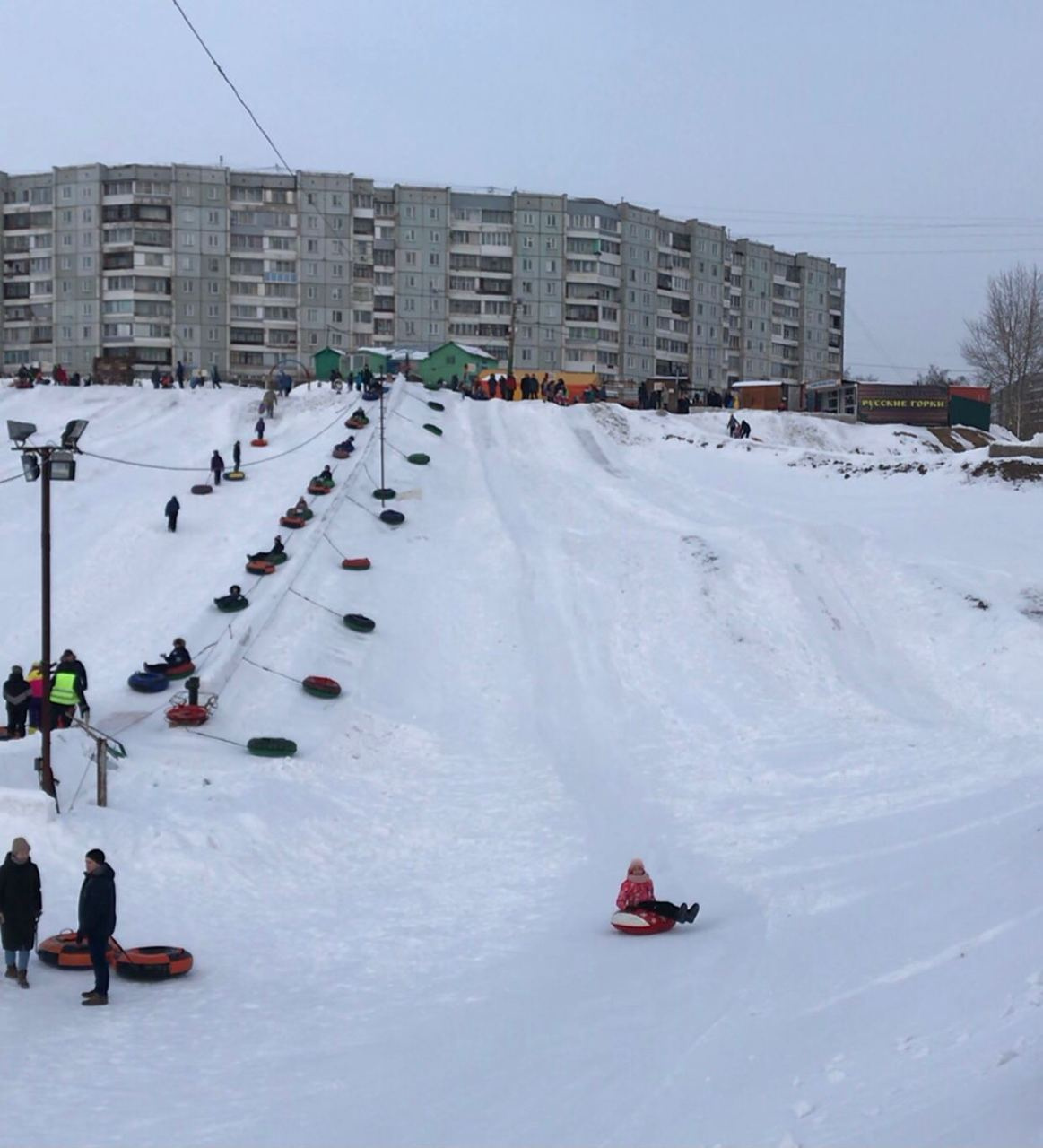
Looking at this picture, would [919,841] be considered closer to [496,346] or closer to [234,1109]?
[234,1109]

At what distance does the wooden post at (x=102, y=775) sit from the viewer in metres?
15.6

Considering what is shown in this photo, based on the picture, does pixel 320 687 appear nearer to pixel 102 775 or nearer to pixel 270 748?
pixel 270 748

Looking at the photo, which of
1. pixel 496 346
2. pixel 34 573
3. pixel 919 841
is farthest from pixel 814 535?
pixel 496 346

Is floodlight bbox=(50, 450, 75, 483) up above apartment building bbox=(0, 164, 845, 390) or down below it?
below

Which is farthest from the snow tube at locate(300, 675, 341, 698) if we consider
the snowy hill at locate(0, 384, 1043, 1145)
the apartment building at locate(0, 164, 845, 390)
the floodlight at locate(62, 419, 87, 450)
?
the apartment building at locate(0, 164, 845, 390)

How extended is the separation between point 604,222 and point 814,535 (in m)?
79.2

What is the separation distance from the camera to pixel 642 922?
12.9 metres

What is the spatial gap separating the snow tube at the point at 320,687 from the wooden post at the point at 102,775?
20.4ft

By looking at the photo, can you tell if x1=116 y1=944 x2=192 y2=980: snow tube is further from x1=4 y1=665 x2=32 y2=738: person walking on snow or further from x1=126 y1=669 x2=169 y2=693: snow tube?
x1=126 y1=669 x2=169 y2=693: snow tube

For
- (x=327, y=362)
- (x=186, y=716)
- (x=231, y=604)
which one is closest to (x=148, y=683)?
(x=186, y=716)

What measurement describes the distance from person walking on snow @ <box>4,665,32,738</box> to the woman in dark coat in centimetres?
803

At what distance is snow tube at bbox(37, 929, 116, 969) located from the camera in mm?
11141

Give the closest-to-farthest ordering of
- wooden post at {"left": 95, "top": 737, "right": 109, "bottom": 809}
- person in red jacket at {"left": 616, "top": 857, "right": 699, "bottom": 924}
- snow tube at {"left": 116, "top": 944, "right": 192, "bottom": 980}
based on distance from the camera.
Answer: snow tube at {"left": 116, "top": 944, "right": 192, "bottom": 980} < person in red jacket at {"left": 616, "top": 857, "right": 699, "bottom": 924} < wooden post at {"left": 95, "top": 737, "right": 109, "bottom": 809}

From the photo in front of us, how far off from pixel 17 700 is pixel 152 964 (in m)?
8.60
